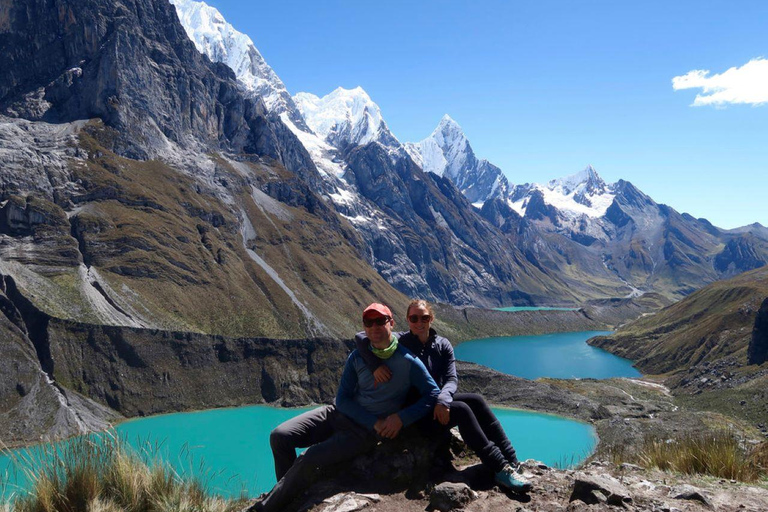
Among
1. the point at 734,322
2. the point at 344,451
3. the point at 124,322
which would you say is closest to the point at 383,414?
the point at 344,451

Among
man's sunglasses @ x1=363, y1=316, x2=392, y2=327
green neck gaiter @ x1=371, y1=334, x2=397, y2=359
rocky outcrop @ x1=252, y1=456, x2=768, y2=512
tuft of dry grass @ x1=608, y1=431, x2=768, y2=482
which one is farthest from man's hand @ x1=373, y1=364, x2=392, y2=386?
tuft of dry grass @ x1=608, y1=431, x2=768, y2=482

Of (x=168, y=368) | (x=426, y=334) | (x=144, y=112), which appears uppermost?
(x=144, y=112)

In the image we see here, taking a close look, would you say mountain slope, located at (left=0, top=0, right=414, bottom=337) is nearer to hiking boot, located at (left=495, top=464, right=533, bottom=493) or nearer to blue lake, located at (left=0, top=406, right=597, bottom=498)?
blue lake, located at (left=0, top=406, right=597, bottom=498)

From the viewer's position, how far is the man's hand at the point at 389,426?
8273mm

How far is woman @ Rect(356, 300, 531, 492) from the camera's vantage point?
27.5 feet

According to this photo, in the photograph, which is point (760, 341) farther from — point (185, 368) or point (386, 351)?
point (386, 351)

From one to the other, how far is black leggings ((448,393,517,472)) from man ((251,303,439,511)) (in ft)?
1.82

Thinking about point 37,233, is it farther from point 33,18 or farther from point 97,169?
point 33,18

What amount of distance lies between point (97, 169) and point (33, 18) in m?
94.2

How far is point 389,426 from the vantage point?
8258mm

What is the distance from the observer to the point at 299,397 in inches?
3976

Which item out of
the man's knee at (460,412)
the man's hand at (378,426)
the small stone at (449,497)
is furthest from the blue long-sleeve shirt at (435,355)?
the small stone at (449,497)

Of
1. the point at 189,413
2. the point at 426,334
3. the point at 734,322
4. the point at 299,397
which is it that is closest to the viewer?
the point at 426,334

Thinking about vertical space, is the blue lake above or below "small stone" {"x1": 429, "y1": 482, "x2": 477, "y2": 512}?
below
